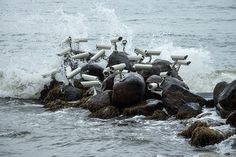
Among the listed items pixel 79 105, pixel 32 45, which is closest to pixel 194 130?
pixel 79 105

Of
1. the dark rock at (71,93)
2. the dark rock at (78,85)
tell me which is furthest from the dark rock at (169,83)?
the dark rock at (78,85)

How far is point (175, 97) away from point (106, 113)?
2.49 metres

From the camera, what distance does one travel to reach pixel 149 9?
55906mm

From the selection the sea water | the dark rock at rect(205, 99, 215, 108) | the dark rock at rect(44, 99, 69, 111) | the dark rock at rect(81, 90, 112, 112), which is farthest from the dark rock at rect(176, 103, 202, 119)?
the dark rock at rect(44, 99, 69, 111)

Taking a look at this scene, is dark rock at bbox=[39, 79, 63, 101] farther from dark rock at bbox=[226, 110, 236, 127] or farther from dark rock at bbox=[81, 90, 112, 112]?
dark rock at bbox=[226, 110, 236, 127]

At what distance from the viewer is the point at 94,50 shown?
105 ft

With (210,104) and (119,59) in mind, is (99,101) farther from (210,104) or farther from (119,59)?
(210,104)

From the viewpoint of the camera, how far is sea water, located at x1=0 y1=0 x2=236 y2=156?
563 inches

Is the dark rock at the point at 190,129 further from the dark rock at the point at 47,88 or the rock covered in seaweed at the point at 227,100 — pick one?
the dark rock at the point at 47,88

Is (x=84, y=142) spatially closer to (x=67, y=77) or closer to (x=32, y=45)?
(x=67, y=77)

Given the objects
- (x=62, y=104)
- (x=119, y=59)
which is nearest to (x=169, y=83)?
(x=119, y=59)

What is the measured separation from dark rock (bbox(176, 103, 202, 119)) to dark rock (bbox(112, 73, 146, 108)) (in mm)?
1711

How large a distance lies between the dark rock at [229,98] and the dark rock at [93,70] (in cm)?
622

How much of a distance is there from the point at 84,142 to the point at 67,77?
6.37m
